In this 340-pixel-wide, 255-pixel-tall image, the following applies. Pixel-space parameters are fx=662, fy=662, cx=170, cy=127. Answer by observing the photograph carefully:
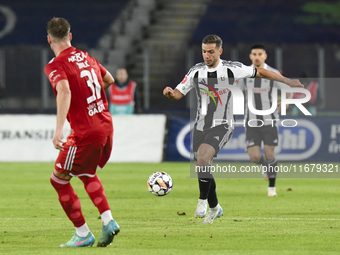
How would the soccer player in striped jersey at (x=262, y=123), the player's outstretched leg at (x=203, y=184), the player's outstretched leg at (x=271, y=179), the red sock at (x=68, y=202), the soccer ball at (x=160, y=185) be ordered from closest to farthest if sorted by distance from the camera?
1. the red sock at (x=68, y=202)
2. the player's outstretched leg at (x=203, y=184)
3. the soccer ball at (x=160, y=185)
4. the player's outstretched leg at (x=271, y=179)
5. the soccer player in striped jersey at (x=262, y=123)

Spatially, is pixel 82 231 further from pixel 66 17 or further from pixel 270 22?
pixel 270 22

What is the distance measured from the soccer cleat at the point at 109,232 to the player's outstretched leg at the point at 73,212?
166mm

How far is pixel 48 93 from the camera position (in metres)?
17.6

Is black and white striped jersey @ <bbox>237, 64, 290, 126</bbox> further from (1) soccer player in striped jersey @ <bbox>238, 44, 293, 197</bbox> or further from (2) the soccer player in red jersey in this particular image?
(2) the soccer player in red jersey

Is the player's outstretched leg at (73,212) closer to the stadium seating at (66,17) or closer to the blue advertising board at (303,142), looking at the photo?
the blue advertising board at (303,142)

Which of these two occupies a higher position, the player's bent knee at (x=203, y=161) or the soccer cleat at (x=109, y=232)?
the player's bent knee at (x=203, y=161)

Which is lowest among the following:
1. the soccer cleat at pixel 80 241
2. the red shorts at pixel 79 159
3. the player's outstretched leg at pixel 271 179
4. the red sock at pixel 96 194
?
the player's outstretched leg at pixel 271 179

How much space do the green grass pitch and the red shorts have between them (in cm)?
66

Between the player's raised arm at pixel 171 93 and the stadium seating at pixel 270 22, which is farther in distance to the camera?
the stadium seating at pixel 270 22

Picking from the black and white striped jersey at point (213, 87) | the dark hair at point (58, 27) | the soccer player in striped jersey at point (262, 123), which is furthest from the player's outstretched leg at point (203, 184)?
the soccer player in striped jersey at point (262, 123)

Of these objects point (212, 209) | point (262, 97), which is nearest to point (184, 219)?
point (212, 209)

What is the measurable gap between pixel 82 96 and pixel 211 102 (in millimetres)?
2313

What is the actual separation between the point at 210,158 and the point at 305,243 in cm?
185

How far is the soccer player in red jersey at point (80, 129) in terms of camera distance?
5492 millimetres
